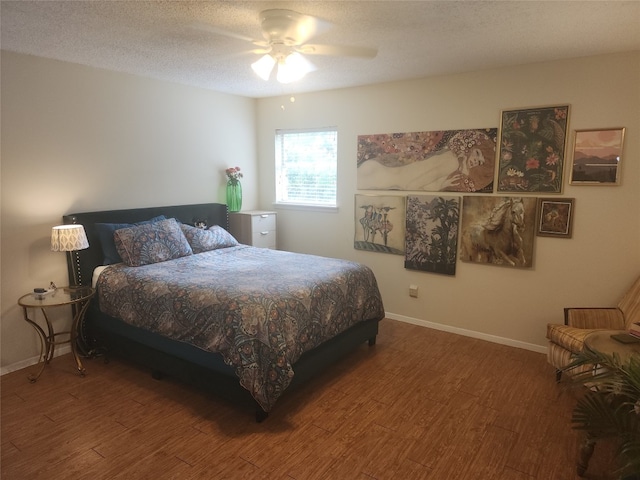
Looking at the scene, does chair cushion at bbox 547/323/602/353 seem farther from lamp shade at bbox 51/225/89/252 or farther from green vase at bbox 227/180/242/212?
lamp shade at bbox 51/225/89/252

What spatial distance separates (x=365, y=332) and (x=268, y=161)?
2703 millimetres

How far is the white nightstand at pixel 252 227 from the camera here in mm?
4715

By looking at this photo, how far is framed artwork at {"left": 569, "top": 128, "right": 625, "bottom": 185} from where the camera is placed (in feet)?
9.92

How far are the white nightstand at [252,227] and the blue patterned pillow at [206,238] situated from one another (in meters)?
0.48

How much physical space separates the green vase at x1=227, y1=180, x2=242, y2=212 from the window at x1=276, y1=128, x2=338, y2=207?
526 mm

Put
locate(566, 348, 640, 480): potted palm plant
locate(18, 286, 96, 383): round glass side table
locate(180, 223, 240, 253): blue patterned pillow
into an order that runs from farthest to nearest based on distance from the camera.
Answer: locate(180, 223, 240, 253): blue patterned pillow → locate(18, 286, 96, 383): round glass side table → locate(566, 348, 640, 480): potted palm plant

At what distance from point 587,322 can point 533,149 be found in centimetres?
145

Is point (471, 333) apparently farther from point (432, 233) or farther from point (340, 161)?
point (340, 161)

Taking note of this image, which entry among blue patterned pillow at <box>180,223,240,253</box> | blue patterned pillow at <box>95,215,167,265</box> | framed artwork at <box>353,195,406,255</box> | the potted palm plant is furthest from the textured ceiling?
the potted palm plant

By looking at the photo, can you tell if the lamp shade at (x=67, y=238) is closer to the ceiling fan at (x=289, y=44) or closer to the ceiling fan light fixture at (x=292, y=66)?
the ceiling fan at (x=289, y=44)

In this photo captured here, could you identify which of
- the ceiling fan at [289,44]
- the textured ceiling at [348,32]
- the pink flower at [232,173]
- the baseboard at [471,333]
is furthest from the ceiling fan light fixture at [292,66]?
the baseboard at [471,333]

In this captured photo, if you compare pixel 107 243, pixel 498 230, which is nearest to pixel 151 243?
pixel 107 243

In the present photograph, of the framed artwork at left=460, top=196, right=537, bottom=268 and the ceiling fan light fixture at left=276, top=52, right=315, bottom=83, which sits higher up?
the ceiling fan light fixture at left=276, top=52, right=315, bottom=83

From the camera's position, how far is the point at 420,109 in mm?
3883
